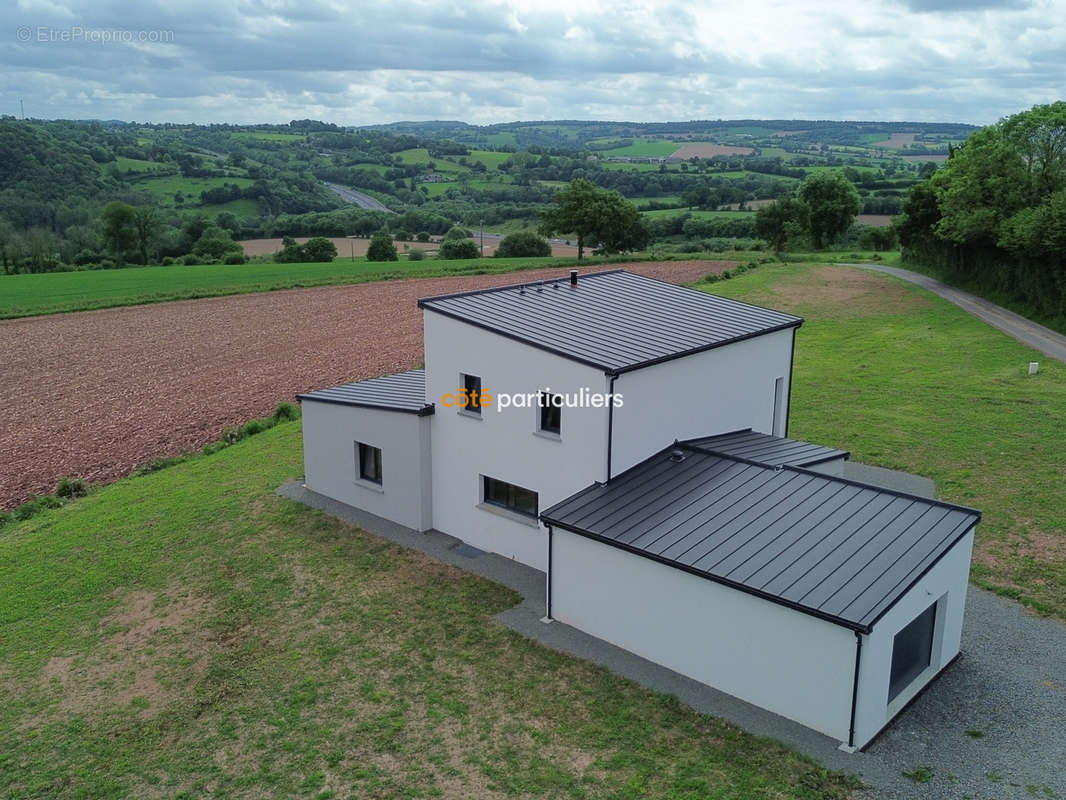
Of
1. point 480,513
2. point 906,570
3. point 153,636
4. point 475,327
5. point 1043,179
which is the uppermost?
point 1043,179

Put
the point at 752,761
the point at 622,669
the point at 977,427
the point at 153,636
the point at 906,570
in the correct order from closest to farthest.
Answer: the point at 752,761
the point at 906,570
the point at 622,669
the point at 153,636
the point at 977,427

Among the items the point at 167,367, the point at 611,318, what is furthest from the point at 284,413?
the point at 611,318

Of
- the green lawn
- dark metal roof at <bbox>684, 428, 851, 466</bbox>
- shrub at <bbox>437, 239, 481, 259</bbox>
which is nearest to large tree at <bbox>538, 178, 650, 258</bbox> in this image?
the green lawn

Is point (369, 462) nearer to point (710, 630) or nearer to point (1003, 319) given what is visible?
point (710, 630)

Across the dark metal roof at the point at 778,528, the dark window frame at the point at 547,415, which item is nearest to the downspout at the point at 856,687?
the dark metal roof at the point at 778,528

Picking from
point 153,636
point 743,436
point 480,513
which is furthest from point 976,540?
point 153,636

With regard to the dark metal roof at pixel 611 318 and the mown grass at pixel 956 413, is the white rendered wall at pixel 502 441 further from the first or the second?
the mown grass at pixel 956 413

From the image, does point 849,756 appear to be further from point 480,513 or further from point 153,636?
point 153,636

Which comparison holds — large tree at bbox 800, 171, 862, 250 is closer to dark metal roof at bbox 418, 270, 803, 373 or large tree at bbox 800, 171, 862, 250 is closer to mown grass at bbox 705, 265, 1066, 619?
mown grass at bbox 705, 265, 1066, 619
